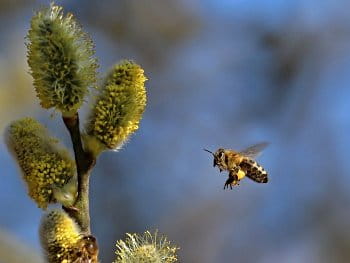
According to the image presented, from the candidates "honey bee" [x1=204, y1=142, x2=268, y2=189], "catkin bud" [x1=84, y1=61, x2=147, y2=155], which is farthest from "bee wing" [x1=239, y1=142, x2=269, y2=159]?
"catkin bud" [x1=84, y1=61, x2=147, y2=155]

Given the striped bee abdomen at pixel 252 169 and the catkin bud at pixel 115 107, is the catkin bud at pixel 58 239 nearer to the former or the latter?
the catkin bud at pixel 115 107

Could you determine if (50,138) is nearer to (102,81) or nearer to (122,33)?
(102,81)

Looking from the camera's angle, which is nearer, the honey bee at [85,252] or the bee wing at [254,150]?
the honey bee at [85,252]

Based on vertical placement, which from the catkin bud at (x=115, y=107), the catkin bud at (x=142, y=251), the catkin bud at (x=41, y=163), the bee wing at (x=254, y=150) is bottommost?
the catkin bud at (x=142, y=251)

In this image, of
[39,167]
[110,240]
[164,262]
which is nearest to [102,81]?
[39,167]

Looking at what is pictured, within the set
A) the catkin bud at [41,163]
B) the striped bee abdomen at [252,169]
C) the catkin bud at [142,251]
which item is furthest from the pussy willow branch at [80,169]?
the striped bee abdomen at [252,169]
